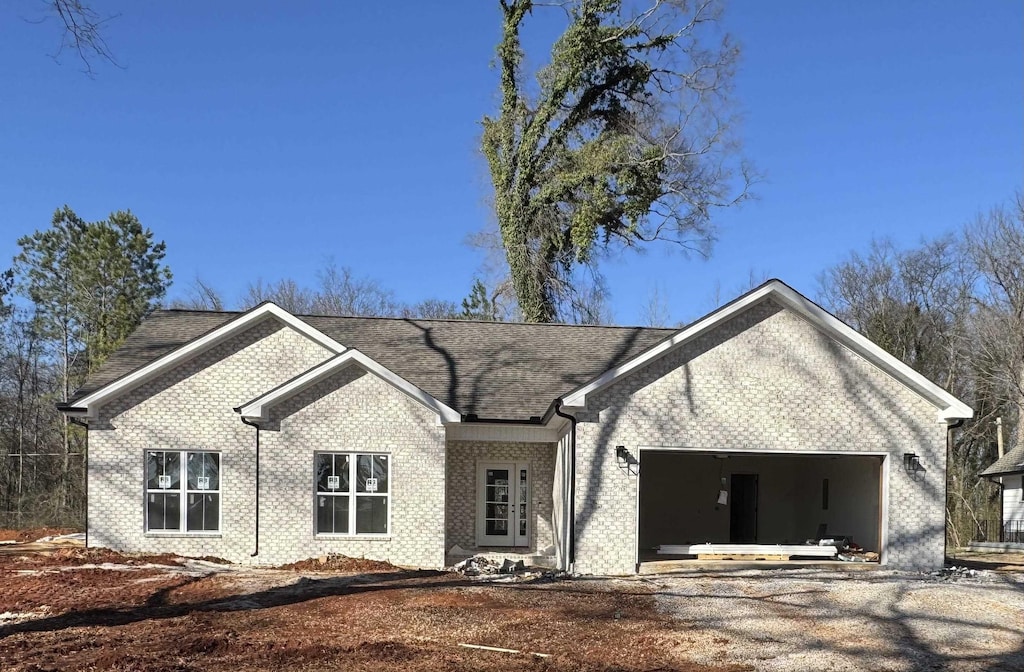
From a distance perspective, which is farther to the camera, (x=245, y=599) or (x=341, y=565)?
(x=341, y=565)

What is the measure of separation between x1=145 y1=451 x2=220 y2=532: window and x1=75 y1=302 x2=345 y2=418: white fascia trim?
1404 mm

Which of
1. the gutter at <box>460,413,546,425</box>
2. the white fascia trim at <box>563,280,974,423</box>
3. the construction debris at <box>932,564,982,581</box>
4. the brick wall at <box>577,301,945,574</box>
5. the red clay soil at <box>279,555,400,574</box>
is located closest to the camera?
the red clay soil at <box>279,555,400,574</box>

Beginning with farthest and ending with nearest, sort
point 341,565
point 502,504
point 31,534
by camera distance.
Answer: point 31,534
point 502,504
point 341,565

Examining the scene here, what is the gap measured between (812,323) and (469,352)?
8099mm

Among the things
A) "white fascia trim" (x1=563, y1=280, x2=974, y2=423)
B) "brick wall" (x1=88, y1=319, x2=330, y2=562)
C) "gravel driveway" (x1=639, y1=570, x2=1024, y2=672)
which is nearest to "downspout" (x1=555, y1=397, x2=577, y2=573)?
"white fascia trim" (x1=563, y1=280, x2=974, y2=423)

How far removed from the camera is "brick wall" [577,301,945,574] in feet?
53.0

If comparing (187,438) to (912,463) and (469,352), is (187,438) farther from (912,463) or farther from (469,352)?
(912,463)

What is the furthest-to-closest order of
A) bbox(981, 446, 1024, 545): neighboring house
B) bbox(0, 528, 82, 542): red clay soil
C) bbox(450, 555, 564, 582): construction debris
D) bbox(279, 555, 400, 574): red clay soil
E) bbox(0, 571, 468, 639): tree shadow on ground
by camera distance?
bbox(981, 446, 1024, 545): neighboring house, bbox(0, 528, 82, 542): red clay soil, bbox(279, 555, 400, 574): red clay soil, bbox(450, 555, 564, 582): construction debris, bbox(0, 571, 468, 639): tree shadow on ground

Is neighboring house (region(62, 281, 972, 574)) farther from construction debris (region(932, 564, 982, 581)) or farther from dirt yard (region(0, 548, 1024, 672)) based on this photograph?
dirt yard (region(0, 548, 1024, 672))

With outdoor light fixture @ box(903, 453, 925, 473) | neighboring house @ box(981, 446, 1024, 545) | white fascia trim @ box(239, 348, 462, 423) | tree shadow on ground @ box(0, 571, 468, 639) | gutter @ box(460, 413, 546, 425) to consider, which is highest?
white fascia trim @ box(239, 348, 462, 423)

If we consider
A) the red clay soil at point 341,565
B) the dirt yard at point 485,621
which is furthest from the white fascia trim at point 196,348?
the red clay soil at point 341,565

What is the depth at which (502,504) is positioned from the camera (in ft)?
61.7

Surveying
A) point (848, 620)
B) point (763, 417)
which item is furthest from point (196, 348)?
point (848, 620)

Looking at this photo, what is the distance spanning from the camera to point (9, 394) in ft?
135
